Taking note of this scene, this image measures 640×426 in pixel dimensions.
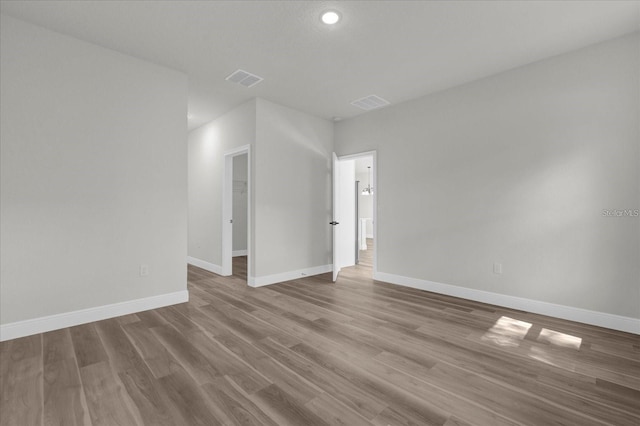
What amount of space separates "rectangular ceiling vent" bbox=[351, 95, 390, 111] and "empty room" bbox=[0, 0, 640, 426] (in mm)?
72

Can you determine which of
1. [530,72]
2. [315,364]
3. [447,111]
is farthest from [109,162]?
[530,72]

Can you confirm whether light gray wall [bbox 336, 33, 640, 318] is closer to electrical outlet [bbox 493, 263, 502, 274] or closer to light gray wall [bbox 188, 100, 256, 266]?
electrical outlet [bbox 493, 263, 502, 274]

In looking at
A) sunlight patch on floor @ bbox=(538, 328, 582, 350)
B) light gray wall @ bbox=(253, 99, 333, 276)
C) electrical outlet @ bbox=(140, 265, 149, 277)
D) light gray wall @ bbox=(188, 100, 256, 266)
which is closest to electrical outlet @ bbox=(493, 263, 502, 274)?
sunlight patch on floor @ bbox=(538, 328, 582, 350)

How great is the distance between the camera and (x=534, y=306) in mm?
3332

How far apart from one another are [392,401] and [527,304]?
2571mm

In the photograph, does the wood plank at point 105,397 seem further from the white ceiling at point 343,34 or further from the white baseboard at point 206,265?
the white baseboard at point 206,265

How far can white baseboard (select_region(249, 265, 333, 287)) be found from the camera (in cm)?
446

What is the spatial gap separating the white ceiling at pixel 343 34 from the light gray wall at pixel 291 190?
0.99 metres

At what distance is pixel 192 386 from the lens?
189 cm

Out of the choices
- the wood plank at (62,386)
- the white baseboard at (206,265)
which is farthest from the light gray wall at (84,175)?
the white baseboard at (206,265)

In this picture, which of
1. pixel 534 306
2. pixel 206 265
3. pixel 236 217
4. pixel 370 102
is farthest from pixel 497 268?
pixel 236 217

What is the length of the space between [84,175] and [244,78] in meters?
2.17

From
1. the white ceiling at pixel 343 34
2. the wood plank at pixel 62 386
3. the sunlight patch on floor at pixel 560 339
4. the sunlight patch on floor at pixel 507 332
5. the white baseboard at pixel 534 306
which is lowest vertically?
the sunlight patch on floor at pixel 507 332

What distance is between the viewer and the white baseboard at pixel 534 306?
2836mm
